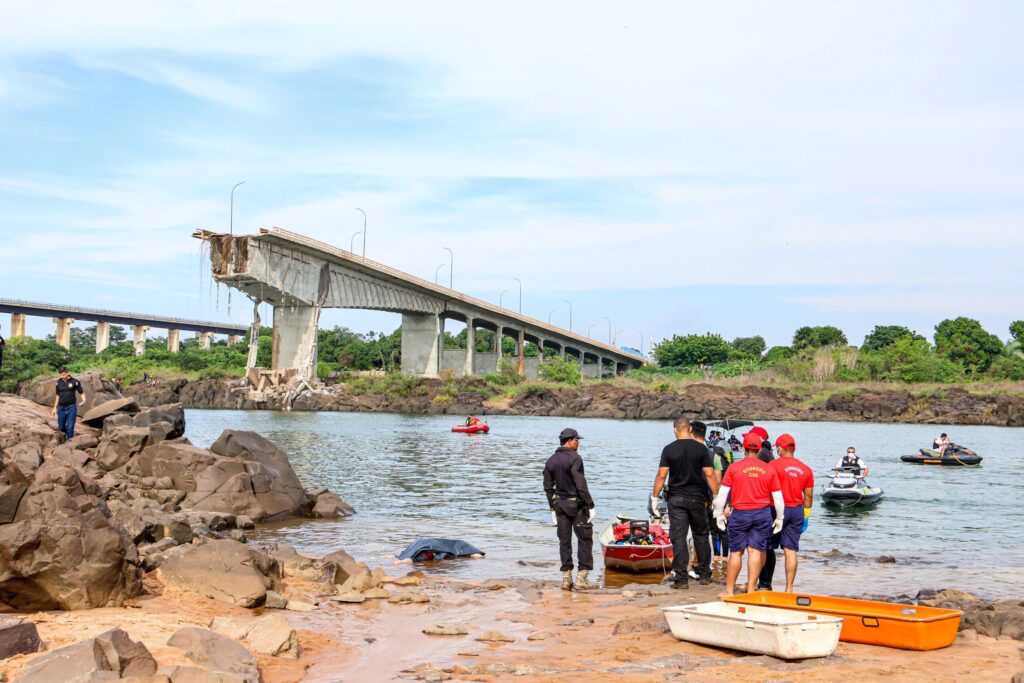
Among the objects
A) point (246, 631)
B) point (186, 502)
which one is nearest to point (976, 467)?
point (186, 502)

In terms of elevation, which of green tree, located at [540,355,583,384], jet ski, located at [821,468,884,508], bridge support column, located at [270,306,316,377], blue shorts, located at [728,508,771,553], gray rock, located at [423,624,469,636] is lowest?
gray rock, located at [423,624,469,636]

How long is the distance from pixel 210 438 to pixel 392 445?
27.9ft

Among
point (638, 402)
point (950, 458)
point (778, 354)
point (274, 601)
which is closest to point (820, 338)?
point (778, 354)

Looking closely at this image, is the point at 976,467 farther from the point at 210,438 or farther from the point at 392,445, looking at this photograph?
the point at 210,438

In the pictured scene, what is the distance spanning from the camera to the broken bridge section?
256ft

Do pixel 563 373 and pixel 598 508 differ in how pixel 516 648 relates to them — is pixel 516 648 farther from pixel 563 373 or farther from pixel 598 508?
pixel 563 373

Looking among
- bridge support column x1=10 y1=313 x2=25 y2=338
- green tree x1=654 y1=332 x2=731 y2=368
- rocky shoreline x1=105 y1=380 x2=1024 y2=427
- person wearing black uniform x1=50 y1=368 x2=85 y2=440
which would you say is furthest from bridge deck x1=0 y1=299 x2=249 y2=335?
person wearing black uniform x1=50 y1=368 x2=85 y2=440

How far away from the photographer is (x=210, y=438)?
45969 mm

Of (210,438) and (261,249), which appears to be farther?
(261,249)

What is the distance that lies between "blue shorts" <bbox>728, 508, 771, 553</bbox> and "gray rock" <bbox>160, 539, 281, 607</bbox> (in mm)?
5404

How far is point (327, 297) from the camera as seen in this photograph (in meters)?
86.8

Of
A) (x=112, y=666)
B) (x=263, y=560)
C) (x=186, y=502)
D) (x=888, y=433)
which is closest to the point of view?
(x=112, y=666)

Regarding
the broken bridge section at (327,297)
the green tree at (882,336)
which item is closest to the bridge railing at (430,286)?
the broken bridge section at (327,297)

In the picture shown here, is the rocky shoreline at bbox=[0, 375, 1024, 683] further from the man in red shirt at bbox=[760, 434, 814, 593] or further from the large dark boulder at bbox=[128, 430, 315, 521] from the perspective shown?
the large dark boulder at bbox=[128, 430, 315, 521]
